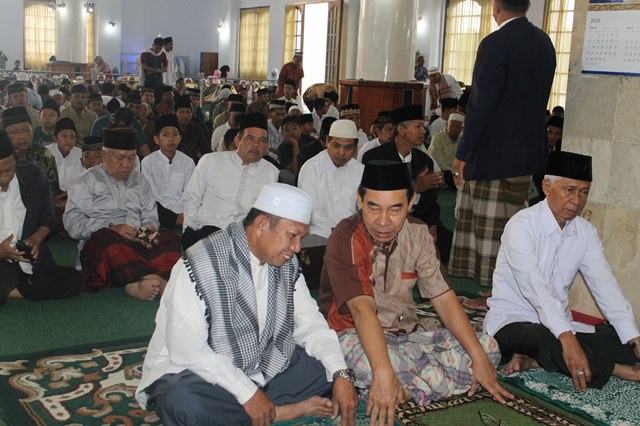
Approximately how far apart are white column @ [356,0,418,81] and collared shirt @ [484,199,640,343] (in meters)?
5.88

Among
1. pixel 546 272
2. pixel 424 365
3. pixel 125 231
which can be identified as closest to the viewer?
pixel 424 365

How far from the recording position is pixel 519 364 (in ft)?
9.38

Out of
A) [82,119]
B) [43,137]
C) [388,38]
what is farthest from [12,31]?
[43,137]

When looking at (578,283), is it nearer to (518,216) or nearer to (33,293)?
(518,216)

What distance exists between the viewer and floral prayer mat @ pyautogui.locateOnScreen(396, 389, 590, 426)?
2.39 meters

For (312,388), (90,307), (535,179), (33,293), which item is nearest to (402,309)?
(312,388)

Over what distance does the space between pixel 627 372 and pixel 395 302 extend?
0.92 meters

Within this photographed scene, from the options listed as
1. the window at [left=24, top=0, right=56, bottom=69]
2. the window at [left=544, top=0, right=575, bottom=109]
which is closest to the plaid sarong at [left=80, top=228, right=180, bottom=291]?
the window at [left=544, top=0, right=575, bottom=109]

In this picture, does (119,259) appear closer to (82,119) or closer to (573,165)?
(573,165)

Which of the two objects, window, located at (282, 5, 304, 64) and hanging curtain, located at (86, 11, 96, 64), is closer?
window, located at (282, 5, 304, 64)

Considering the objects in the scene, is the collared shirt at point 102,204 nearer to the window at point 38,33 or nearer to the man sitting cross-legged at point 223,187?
the man sitting cross-legged at point 223,187

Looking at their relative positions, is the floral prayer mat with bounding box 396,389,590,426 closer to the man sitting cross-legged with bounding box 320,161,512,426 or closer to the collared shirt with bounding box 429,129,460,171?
the man sitting cross-legged with bounding box 320,161,512,426

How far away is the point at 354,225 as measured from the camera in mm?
2514

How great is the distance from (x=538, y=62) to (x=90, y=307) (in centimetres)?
240
